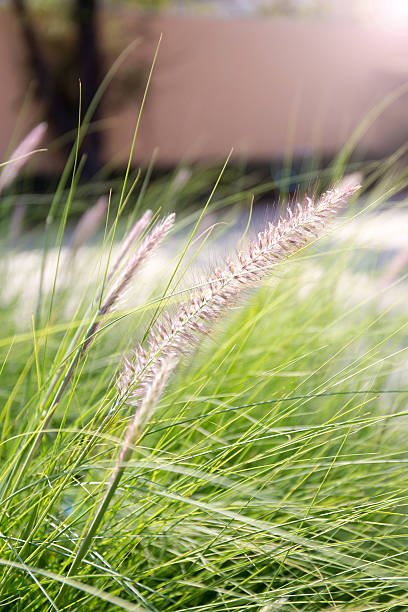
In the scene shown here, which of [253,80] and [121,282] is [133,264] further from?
[253,80]

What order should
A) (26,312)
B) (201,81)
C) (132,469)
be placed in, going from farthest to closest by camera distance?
(201,81), (26,312), (132,469)

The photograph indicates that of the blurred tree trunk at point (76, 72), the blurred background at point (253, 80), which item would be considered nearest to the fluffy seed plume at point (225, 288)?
the blurred tree trunk at point (76, 72)

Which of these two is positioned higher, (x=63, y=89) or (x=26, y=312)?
(x=63, y=89)

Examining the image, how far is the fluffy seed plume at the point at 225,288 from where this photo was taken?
0.78 metres

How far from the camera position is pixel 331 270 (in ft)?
5.37

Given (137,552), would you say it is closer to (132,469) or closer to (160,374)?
(132,469)

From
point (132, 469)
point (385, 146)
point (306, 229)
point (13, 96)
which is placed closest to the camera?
point (306, 229)

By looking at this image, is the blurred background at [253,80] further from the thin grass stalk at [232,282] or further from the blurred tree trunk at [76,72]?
the thin grass stalk at [232,282]

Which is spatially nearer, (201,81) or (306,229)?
(306,229)

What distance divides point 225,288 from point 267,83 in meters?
9.27

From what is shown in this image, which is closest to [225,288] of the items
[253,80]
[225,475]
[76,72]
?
[225,475]

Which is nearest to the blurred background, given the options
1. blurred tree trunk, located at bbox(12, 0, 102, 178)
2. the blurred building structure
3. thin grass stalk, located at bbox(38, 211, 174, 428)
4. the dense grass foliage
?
the blurred building structure

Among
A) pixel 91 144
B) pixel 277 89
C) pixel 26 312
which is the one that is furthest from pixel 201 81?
pixel 26 312

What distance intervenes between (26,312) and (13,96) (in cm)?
735
